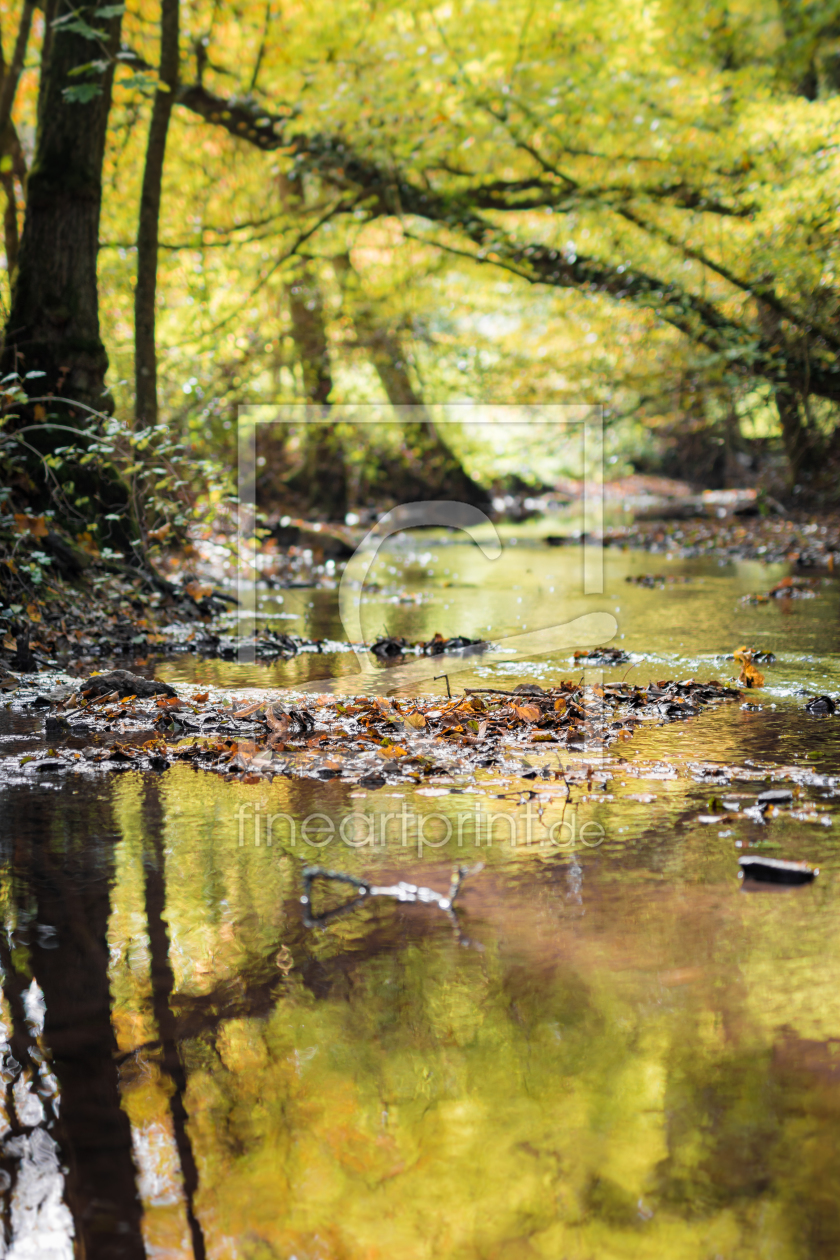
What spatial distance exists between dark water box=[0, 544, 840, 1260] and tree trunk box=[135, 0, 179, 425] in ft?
19.3

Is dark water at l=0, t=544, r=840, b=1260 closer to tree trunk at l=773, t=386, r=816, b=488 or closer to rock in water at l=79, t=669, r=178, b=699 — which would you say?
rock in water at l=79, t=669, r=178, b=699

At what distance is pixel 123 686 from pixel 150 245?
543 cm

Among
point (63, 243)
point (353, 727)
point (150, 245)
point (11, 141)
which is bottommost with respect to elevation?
point (353, 727)

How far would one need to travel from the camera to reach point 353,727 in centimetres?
402

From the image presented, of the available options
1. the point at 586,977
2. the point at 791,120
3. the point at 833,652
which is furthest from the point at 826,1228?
the point at 791,120

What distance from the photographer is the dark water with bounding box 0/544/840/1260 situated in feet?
4.66

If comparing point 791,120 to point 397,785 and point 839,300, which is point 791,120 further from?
point 397,785

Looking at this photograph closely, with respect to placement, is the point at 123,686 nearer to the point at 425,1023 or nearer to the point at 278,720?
the point at 278,720

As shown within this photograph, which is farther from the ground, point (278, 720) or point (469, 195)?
point (469, 195)

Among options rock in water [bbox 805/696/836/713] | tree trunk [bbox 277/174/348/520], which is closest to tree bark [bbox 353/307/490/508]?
tree trunk [bbox 277/174/348/520]

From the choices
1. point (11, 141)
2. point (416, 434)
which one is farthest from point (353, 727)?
point (416, 434)

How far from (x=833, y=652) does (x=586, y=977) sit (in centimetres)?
434

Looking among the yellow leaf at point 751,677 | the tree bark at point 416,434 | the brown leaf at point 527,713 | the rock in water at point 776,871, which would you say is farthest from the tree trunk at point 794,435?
the rock in water at point 776,871

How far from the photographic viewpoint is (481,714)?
410cm
